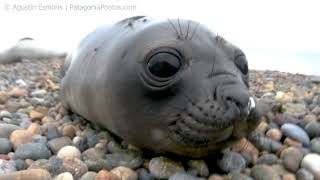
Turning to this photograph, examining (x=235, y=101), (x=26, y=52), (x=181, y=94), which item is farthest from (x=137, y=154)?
(x=26, y=52)

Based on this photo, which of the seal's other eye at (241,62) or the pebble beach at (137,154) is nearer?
the pebble beach at (137,154)

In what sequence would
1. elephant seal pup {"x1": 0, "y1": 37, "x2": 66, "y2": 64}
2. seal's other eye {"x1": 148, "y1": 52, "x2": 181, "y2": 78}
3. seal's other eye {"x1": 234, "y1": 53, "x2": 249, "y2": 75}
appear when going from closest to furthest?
seal's other eye {"x1": 148, "y1": 52, "x2": 181, "y2": 78} → seal's other eye {"x1": 234, "y1": 53, "x2": 249, "y2": 75} → elephant seal pup {"x1": 0, "y1": 37, "x2": 66, "y2": 64}

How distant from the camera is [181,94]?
2.13 m

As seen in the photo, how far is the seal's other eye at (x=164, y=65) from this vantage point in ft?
7.06

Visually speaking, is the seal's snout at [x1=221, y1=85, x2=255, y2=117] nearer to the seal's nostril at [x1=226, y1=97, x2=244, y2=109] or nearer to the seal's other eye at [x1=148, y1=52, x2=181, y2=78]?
the seal's nostril at [x1=226, y1=97, x2=244, y2=109]

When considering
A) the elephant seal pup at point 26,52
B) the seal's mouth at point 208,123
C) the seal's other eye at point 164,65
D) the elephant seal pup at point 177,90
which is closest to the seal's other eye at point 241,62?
the elephant seal pup at point 177,90

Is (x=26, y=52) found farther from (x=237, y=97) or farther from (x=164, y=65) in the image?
(x=237, y=97)

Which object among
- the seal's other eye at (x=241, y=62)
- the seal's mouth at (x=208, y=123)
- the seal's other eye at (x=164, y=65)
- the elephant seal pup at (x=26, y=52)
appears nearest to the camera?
the seal's mouth at (x=208, y=123)

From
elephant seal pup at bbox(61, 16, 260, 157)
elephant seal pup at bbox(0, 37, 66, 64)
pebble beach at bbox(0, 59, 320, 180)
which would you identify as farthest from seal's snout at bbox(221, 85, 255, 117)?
elephant seal pup at bbox(0, 37, 66, 64)

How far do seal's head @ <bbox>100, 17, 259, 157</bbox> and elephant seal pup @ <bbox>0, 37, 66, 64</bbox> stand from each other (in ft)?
23.6

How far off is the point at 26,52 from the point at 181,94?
7805 millimetres

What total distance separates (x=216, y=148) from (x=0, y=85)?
12.2 ft

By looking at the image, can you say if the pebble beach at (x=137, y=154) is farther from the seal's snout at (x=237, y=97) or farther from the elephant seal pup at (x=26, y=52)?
the elephant seal pup at (x=26, y=52)

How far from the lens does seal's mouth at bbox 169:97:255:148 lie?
6.63ft
